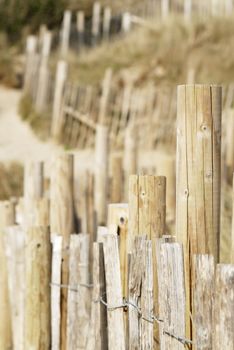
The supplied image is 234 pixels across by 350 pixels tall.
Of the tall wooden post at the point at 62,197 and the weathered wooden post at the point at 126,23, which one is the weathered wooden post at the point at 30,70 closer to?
the weathered wooden post at the point at 126,23

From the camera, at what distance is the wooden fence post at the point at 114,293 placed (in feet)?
12.6

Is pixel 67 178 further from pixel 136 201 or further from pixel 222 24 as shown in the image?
pixel 222 24

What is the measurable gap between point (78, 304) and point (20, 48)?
19.0 meters

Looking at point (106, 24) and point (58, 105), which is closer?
point (58, 105)

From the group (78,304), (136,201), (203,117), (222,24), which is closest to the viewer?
(203,117)

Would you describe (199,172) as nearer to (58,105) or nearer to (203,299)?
(203,299)

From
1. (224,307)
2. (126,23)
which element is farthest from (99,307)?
(126,23)

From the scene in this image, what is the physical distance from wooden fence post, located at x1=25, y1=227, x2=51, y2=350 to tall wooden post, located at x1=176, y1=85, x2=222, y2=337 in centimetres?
130

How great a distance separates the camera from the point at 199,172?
353cm

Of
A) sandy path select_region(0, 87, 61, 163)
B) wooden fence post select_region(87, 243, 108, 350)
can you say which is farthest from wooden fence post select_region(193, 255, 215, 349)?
sandy path select_region(0, 87, 61, 163)

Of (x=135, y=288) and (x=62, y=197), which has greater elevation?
(x=62, y=197)

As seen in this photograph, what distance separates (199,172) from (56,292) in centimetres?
146

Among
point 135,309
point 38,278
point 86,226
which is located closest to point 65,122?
point 86,226

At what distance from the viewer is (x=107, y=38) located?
74.7 feet
